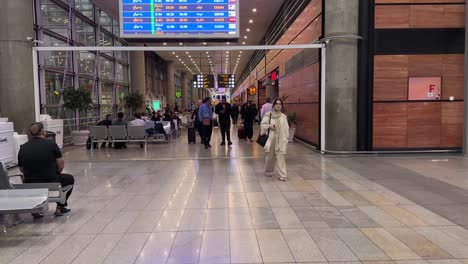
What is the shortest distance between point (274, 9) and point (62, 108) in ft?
33.7

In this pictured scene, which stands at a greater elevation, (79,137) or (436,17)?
(436,17)

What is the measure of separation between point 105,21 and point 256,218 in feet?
60.9

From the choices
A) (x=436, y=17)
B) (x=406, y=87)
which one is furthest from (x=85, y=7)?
(x=436, y=17)

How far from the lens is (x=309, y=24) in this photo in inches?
488

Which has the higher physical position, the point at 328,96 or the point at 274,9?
the point at 274,9

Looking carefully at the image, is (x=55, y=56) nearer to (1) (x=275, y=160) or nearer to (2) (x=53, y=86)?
(2) (x=53, y=86)

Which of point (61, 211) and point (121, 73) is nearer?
point (61, 211)

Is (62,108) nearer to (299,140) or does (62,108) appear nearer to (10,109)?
(10,109)

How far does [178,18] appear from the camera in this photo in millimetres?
10289

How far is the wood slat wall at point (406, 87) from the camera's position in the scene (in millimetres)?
10141

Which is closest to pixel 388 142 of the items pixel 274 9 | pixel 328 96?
pixel 328 96

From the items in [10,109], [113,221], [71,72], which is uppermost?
[71,72]

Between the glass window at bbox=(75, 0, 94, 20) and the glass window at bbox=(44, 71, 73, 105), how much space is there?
11.6ft

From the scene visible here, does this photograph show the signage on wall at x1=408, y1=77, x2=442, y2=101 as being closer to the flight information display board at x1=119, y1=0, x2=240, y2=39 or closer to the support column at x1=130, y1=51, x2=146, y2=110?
the flight information display board at x1=119, y1=0, x2=240, y2=39
